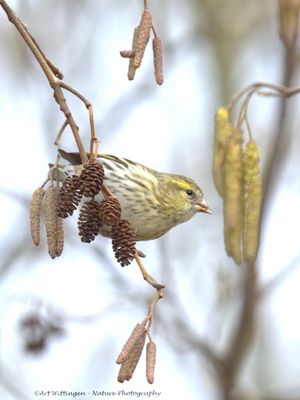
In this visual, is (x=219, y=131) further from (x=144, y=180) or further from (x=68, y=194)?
(x=144, y=180)

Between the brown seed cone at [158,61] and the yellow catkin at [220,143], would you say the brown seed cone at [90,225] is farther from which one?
the yellow catkin at [220,143]

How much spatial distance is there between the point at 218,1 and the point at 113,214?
16.1 ft

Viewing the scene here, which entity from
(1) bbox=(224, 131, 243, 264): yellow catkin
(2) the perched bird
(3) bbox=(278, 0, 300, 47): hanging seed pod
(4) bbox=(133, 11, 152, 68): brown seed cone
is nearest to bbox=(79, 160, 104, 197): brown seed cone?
(4) bbox=(133, 11, 152, 68): brown seed cone

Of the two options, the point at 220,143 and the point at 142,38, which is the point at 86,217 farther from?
the point at 220,143

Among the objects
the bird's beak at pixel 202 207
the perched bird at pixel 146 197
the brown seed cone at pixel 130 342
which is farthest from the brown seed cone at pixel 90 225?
the bird's beak at pixel 202 207

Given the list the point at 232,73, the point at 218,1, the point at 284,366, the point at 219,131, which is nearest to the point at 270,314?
the point at 284,366

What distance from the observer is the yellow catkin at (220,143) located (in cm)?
255

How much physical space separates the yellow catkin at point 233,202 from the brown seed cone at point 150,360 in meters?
0.35

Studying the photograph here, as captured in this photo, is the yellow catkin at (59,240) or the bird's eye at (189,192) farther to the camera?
the bird's eye at (189,192)

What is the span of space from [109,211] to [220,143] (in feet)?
2.02

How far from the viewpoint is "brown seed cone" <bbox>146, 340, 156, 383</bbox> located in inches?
81.7

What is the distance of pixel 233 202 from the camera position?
2418 millimetres

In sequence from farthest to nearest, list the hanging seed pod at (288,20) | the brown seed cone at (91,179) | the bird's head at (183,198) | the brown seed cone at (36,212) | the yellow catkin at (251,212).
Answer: the bird's head at (183,198)
the hanging seed pod at (288,20)
the yellow catkin at (251,212)
the brown seed cone at (36,212)
the brown seed cone at (91,179)

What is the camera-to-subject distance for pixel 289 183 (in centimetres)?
558
